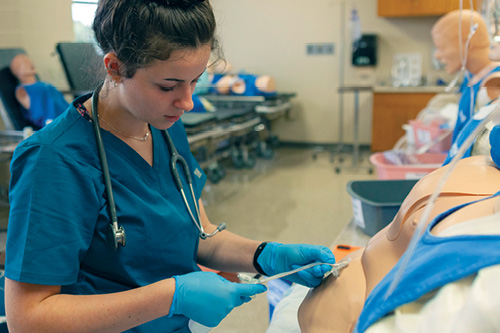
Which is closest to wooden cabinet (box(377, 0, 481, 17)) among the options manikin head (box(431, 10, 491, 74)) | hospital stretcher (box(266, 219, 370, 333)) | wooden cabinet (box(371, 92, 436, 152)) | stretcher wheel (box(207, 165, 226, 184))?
wooden cabinet (box(371, 92, 436, 152))

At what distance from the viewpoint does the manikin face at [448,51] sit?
7.57 ft

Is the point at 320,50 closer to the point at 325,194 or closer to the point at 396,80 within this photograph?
the point at 396,80

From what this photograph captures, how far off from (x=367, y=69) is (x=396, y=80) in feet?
1.23

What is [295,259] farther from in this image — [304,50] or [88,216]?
[304,50]

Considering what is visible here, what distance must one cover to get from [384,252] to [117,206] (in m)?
0.55

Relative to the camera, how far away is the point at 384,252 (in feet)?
3.05

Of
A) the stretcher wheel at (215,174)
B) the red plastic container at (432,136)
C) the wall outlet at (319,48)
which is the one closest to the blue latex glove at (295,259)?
the red plastic container at (432,136)

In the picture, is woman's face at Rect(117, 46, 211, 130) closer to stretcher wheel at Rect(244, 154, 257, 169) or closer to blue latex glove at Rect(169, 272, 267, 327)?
blue latex glove at Rect(169, 272, 267, 327)

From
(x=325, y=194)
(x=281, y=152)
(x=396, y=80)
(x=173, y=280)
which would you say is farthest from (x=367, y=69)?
(x=173, y=280)

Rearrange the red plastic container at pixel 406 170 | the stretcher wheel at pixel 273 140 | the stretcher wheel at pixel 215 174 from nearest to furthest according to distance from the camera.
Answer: the red plastic container at pixel 406 170
the stretcher wheel at pixel 215 174
the stretcher wheel at pixel 273 140

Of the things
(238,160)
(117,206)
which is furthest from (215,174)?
(117,206)

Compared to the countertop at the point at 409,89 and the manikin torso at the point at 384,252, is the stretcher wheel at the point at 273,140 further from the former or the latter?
the manikin torso at the point at 384,252

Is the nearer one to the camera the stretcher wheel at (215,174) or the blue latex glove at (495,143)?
the blue latex glove at (495,143)

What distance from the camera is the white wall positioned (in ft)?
17.9
